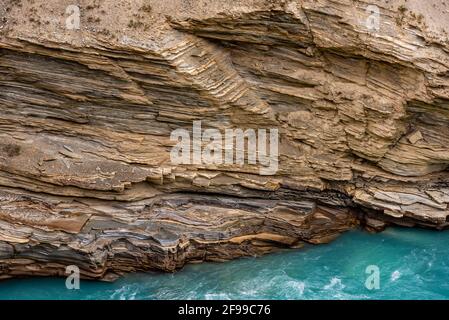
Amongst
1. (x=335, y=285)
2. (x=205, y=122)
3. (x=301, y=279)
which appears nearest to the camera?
(x=335, y=285)

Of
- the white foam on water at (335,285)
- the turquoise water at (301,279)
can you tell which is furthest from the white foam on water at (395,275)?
the white foam on water at (335,285)

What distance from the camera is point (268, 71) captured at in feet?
91.7

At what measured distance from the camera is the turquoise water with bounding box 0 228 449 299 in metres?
27.3

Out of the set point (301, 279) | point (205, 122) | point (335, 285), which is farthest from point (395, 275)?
point (205, 122)

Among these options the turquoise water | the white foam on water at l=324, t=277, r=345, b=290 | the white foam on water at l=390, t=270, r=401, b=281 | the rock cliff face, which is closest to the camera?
the rock cliff face

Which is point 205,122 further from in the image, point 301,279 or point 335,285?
point 335,285

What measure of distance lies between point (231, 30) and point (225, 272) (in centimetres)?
927

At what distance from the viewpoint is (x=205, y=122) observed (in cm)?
2834

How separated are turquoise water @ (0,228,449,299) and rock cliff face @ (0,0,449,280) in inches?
21.8

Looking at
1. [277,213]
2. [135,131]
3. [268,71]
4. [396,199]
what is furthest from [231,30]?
[396,199]

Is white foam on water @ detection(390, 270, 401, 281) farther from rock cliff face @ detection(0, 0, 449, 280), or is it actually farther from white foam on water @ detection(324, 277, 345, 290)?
rock cliff face @ detection(0, 0, 449, 280)

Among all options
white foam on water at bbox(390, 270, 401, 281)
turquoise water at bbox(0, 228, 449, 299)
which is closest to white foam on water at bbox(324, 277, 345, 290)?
turquoise water at bbox(0, 228, 449, 299)

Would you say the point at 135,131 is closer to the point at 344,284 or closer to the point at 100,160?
the point at 100,160

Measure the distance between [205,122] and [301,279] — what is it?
7.07 metres
